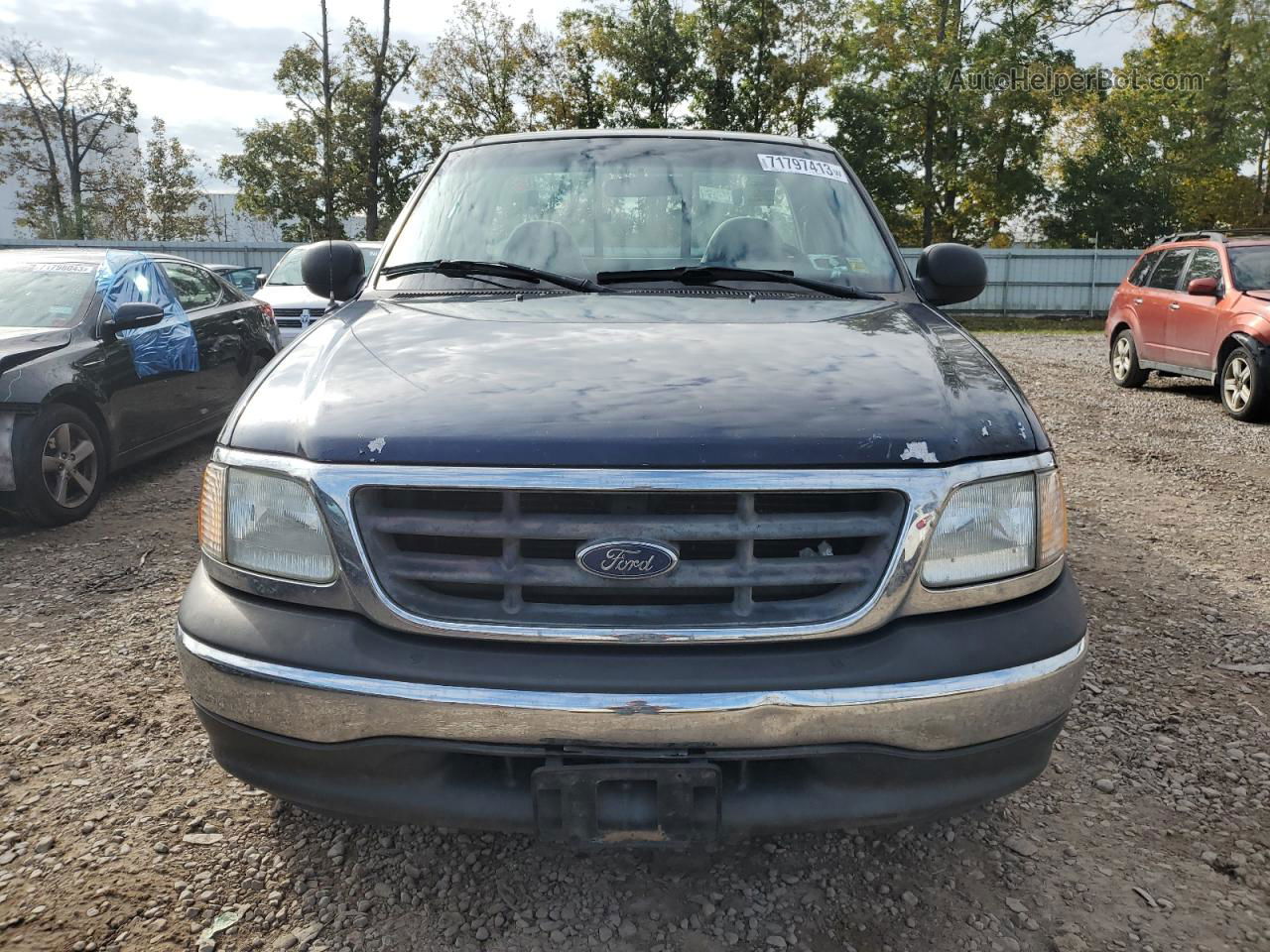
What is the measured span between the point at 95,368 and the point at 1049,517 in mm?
5486

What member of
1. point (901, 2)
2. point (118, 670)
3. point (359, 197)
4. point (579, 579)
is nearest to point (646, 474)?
point (579, 579)

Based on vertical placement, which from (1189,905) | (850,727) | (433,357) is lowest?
(1189,905)

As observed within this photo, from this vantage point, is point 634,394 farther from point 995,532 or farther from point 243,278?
point 243,278

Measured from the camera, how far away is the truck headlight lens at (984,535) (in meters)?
1.83

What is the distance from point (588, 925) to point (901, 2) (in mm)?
34323

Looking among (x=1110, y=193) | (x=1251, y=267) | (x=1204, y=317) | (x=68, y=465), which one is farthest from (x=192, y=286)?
(x=1110, y=193)

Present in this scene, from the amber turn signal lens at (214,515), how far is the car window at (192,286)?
5.48m

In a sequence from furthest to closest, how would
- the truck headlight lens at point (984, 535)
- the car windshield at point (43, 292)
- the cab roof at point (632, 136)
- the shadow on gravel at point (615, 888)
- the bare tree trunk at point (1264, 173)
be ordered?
the bare tree trunk at point (1264, 173) < the car windshield at point (43, 292) < the cab roof at point (632, 136) < the shadow on gravel at point (615, 888) < the truck headlight lens at point (984, 535)

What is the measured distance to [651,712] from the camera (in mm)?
1694

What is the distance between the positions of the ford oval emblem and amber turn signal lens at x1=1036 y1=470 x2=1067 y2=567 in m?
0.80

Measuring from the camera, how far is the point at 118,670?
3.47 meters

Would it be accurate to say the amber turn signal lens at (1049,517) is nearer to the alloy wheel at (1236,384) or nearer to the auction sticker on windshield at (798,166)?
the auction sticker on windshield at (798,166)

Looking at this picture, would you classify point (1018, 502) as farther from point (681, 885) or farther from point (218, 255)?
point (218, 255)

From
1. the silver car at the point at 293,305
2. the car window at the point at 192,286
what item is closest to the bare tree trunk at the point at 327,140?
the silver car at the point at 293,305
